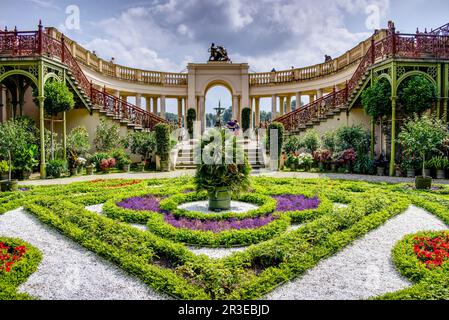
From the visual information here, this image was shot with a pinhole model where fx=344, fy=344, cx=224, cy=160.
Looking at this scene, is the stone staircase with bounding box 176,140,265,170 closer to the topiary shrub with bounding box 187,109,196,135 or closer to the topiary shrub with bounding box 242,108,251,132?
the topiary shrub with bounding box 242,108,251,132

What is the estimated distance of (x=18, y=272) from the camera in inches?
160

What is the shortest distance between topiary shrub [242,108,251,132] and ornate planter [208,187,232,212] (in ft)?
57.0

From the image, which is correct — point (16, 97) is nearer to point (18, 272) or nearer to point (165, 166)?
point (165, 166)

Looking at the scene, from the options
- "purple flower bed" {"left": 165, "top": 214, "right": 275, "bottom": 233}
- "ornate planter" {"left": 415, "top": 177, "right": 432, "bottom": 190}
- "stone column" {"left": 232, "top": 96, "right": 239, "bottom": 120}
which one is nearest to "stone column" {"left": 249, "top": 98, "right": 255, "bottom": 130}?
"stone column" {"left": 232, "top": 96, "right": 239, "bottom": 120}

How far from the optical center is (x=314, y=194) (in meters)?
8.77

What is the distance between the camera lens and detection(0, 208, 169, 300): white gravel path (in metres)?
3.66

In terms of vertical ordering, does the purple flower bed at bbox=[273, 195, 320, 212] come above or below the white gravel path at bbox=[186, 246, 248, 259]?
above

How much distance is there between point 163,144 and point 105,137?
306 centimetres

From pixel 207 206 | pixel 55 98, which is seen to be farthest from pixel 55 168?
pixel 207 206

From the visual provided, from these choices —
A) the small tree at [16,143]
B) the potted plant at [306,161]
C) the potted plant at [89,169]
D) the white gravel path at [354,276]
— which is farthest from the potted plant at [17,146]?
the potted plant at [306,161]

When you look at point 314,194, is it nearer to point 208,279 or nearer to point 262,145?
point 208,279

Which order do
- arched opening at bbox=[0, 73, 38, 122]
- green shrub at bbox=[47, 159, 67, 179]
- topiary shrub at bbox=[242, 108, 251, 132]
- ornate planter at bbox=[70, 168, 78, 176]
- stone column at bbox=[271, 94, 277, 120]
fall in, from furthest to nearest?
stone column at bbox=[271, 94, 277, 120] < topiary shrub at bbox=[242, 108, 251, 132] < arched opening at bbox=[0, 73, 38, 122] < ornate planter at bbox=[70, 168, 78, 176] < green shrub at bbox=[47, 159, 67, 179]

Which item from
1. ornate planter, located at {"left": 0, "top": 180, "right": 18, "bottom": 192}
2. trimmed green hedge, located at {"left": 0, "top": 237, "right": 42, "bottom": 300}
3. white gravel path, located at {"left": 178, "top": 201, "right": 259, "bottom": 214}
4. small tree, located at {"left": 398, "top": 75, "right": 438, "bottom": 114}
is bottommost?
trimmed green hedge, located at {"left": 0, "top": 237, "right": 42, "bottom": 300}
